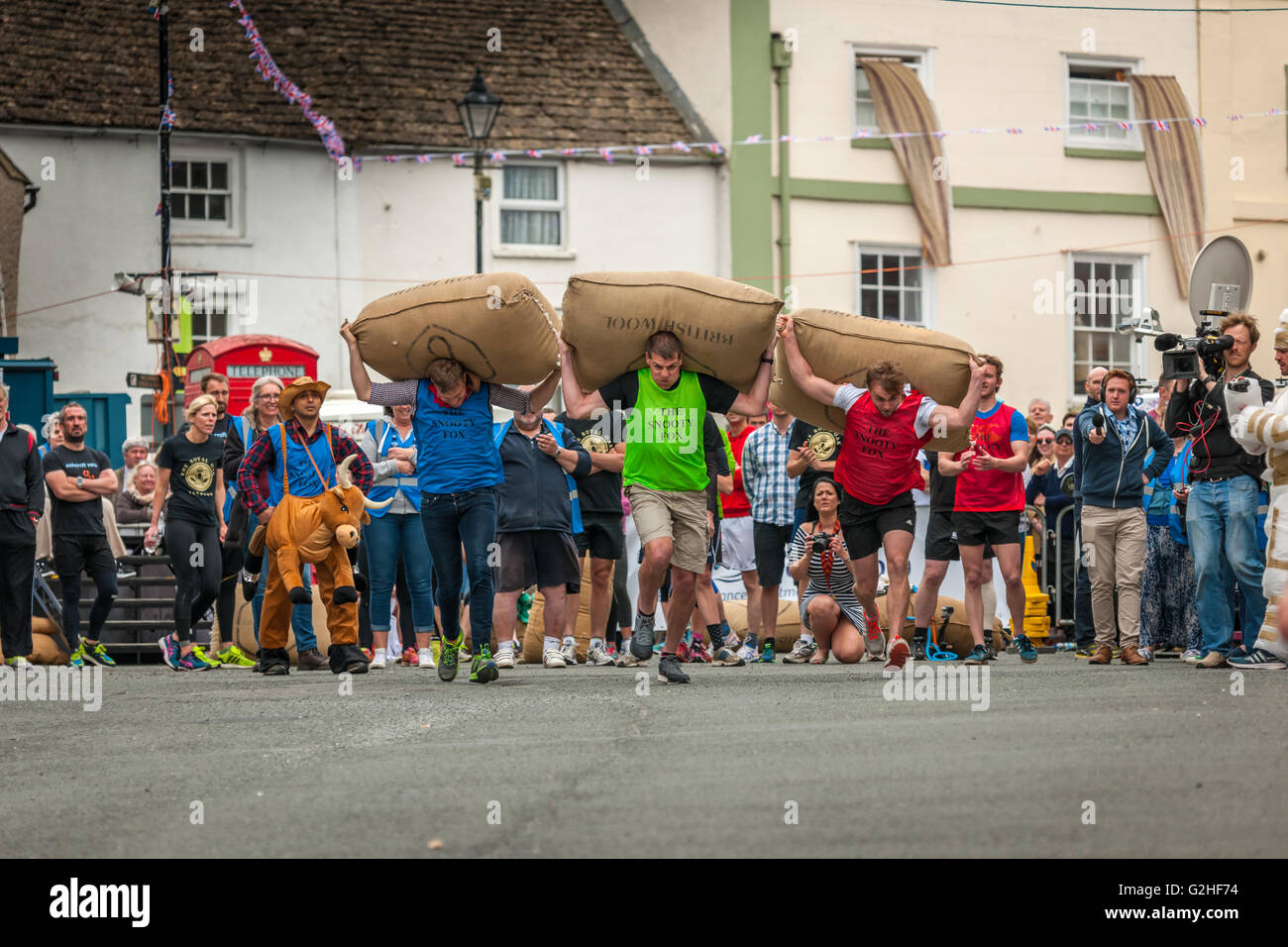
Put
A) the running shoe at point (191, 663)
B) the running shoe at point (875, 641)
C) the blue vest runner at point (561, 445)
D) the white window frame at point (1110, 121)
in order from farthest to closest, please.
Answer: the white window frame at point (1110, 121) < the running shoe at point (191, 663) < the running shoe at point (875, 641) < the blue vest runner at point (561, 445)

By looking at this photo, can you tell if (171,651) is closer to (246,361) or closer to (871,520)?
(871,520)

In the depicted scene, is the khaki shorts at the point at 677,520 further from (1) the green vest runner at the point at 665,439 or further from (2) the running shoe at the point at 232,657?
(2) the running shoe at the point at 232,657

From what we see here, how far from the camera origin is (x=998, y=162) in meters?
29.4

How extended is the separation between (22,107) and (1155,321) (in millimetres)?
18210

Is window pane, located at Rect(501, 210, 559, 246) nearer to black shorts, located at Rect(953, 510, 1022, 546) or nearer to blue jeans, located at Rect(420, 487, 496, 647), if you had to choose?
black shorts, located at Rect(953, 510, 1022, 546)

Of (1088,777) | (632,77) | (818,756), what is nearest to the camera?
(1088,777)

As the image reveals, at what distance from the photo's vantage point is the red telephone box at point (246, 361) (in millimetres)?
26391

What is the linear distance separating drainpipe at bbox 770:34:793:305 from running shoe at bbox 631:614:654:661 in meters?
17.9

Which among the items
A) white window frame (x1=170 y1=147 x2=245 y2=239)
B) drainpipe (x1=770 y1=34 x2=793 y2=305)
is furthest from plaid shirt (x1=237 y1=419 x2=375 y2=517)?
drainpipe (x1=770 y1=34 x2=793 y2=305)

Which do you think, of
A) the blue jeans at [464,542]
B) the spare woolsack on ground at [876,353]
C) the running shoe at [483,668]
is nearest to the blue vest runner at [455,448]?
the blue jeans at [464,542]

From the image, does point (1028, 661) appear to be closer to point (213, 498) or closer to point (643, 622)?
point (643, 622)

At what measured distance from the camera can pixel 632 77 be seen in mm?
28891

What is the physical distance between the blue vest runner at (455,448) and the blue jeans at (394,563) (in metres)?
2.96
